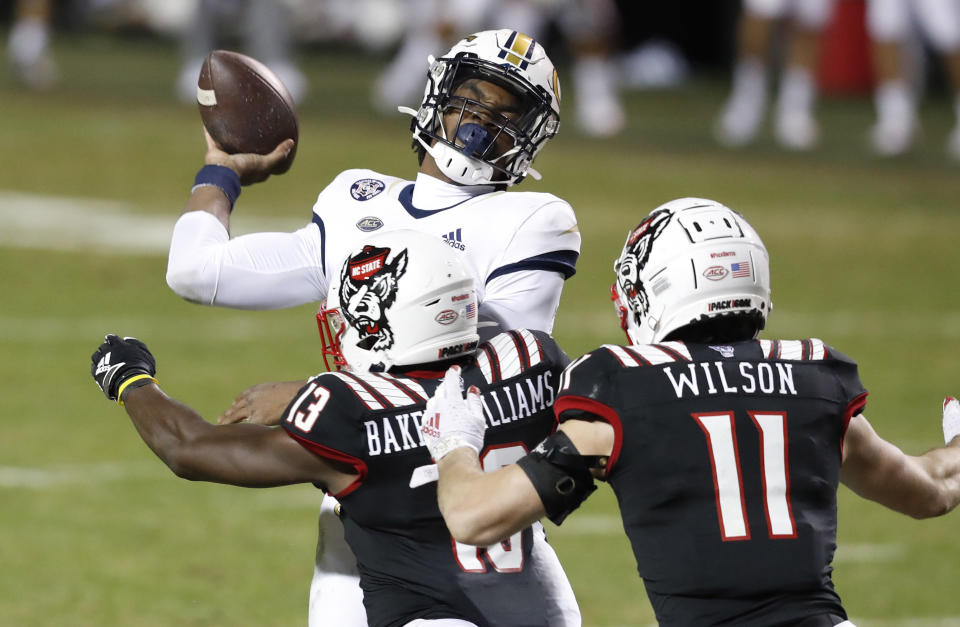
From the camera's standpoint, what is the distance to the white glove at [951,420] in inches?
138

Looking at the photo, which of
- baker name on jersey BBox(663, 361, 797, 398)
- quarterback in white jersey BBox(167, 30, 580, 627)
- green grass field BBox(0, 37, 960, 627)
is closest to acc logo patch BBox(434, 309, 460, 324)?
quarterback in white jersey BBox(167, 30, 580, 627)

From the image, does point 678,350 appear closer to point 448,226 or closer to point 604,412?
point 604,412

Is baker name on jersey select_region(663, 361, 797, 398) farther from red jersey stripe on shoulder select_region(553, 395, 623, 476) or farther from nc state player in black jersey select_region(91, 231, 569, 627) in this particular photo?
nc state player in black jersey select_region(91, 231, 569, 627)

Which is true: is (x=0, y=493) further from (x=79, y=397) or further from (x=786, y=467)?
(x=786, y=467)

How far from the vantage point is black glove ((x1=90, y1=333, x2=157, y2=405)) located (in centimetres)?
343

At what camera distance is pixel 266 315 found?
977 centimetres

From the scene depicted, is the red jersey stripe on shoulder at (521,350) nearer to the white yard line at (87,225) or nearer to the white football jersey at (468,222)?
the white football jersey at (468,222)

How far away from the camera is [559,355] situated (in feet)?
10.8

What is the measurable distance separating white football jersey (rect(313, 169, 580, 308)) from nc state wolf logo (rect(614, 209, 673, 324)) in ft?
1.14

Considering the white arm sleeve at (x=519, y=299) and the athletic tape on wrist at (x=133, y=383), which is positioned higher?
the white arm sleeve at (x=519, y=299)

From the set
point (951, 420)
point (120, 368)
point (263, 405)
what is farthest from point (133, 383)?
point (951, 420)

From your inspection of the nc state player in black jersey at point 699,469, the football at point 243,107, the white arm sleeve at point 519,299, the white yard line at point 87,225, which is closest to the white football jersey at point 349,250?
the white arm sleeve at point 519,299

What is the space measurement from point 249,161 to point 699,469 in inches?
62.6

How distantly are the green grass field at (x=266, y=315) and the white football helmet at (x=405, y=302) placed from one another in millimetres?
2035
